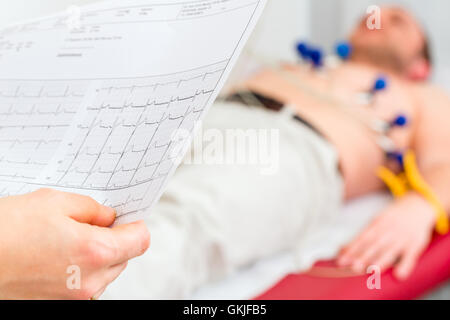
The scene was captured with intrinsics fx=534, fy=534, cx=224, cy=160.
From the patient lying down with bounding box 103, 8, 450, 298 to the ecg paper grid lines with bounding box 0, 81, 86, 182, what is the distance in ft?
0.96

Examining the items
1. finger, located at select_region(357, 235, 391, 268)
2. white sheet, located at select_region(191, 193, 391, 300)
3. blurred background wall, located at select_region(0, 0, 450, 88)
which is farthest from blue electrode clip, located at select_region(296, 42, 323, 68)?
finger, located at select_region(357, 235, 391, 268)

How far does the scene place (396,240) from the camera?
3.19 ft

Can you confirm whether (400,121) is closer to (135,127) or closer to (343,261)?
(343,261)

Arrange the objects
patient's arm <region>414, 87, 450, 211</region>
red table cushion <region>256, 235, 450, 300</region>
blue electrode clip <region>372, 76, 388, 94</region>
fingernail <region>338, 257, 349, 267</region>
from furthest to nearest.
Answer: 1. blue electrode clip <region>372, 76, 388, 94</region>
2. patient's arm <region>414, 87, 450, 211</region>
3. fingernail <region>338, 257, 349, 267</region>
4. red table cushion <region>256, 235, 450, 300</region>

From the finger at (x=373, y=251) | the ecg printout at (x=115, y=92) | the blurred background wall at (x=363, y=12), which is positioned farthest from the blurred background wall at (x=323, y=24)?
the ecg printout at (x=115, y=92)

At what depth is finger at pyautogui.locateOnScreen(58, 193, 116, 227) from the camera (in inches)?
17.1

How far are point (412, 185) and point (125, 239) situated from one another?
2.67 feet

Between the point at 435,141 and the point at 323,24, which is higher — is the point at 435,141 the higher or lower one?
the lower one

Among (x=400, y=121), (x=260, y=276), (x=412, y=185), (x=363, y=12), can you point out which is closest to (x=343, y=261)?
(x=260, y=276)

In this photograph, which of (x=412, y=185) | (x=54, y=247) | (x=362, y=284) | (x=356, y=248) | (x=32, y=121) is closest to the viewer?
(x=54, y=247)

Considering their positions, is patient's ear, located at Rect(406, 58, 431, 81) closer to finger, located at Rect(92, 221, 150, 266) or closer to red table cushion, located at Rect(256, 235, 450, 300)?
red table cushion, located at Rect(256, 235, 450, 300)

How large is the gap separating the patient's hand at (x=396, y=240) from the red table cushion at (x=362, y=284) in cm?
2
